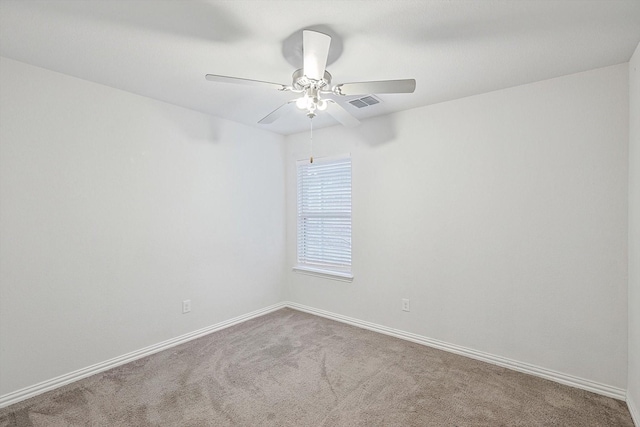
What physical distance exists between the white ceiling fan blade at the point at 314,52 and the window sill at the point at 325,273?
95.6 inches

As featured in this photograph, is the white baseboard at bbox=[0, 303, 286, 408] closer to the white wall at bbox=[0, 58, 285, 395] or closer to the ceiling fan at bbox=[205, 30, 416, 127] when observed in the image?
the white wall at bbox=[0, 58, 285, 395]

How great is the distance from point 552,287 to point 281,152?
3.33 metres

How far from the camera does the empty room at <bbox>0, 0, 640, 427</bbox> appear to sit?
187cm

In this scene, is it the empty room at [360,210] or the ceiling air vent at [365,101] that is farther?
the ceiling air vent at [365,101]

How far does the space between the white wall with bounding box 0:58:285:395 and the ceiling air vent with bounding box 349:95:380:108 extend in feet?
4.89

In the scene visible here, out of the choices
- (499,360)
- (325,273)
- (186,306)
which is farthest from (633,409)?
(186,306)

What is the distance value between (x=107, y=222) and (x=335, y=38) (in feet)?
7.72

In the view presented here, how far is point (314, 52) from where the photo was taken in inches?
66.2

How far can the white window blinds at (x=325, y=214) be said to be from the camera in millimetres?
3762

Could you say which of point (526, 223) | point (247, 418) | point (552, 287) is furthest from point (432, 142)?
point (247, 418)

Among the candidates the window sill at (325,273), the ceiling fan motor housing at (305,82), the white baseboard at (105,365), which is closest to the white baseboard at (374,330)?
the white baseboard at (105,365)

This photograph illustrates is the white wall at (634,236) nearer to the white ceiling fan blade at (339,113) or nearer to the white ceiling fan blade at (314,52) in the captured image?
the white ceiling fan blade at (339,113)

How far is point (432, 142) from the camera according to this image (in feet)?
9.99

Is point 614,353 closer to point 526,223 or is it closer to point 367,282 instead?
point 526,223
